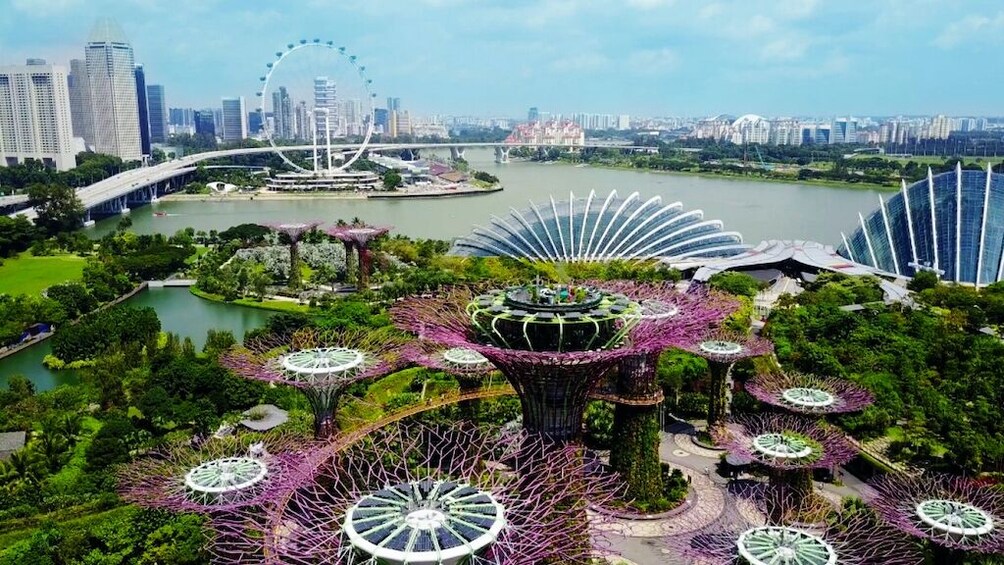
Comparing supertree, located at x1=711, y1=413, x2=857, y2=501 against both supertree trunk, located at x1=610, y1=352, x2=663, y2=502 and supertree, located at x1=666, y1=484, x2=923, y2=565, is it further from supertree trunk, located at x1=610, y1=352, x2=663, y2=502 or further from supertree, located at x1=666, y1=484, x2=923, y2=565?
supertree trunk, located at x1=610, y1=352, x2=663, y2=502

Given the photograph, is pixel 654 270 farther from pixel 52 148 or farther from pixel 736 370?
pixel 52 148

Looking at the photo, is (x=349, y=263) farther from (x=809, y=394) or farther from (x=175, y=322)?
(x=809, y=394)

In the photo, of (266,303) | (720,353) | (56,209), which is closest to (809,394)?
(720,353)

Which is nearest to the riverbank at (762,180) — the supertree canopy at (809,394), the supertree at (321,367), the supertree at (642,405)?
the supertree canopy at (809,394)

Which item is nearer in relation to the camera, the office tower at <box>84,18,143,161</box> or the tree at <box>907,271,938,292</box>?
the tree at <box>907,271,938,292</box>

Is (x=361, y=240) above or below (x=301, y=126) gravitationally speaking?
below

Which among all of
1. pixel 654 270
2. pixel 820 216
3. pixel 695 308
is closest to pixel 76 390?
pixel 695 308

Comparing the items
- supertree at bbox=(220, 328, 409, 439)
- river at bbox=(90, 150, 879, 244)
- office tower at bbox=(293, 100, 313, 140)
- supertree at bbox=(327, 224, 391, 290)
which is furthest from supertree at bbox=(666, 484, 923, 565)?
office tower at bbox=(293, 100, 313, 140)
